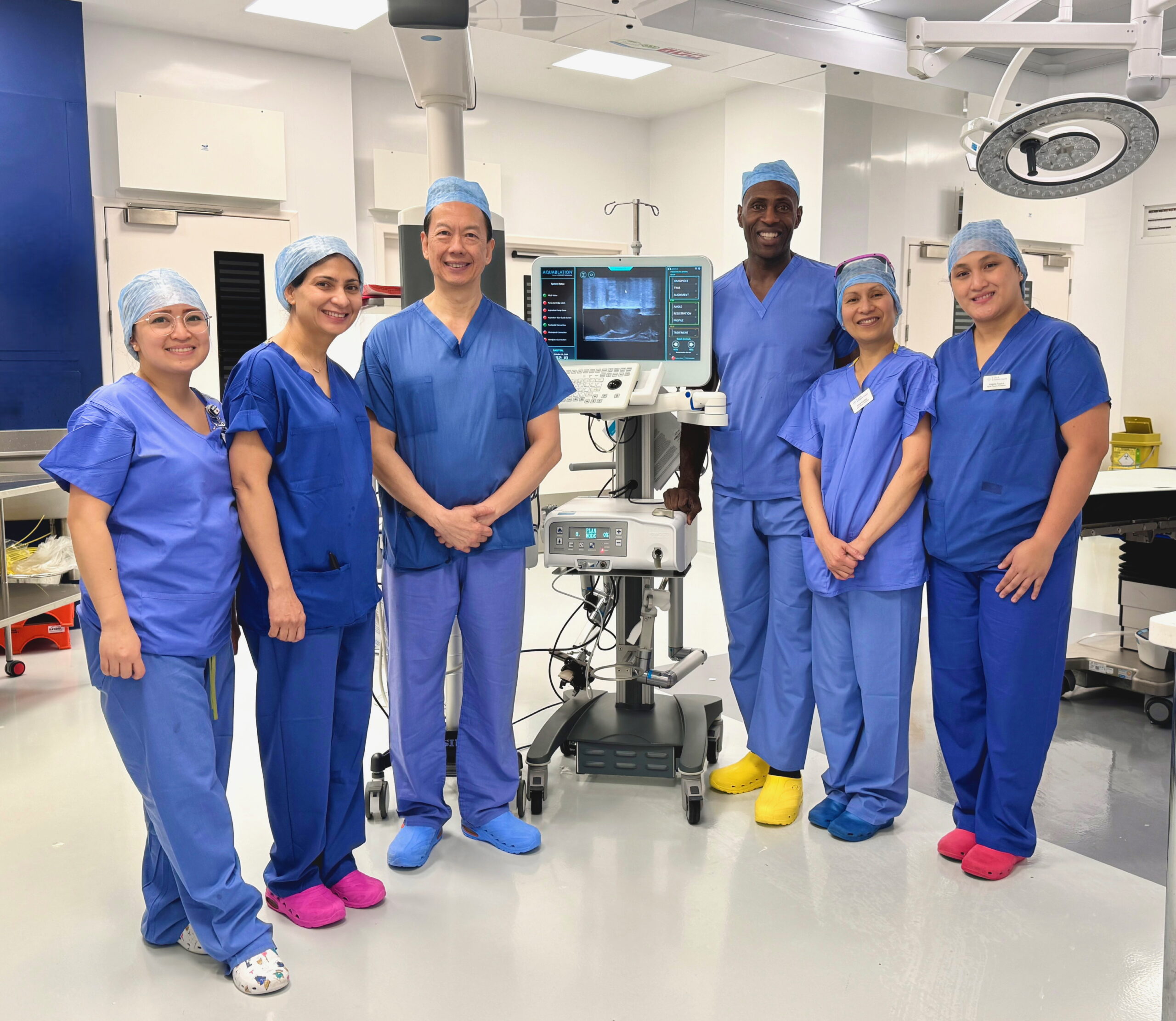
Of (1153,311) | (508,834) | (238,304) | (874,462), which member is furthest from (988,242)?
(1153,311)

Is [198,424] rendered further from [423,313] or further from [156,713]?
[423,313]

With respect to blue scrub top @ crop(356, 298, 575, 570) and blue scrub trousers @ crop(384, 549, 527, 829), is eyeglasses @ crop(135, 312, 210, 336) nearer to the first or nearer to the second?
blue scrub top @ crop(356, 298, 575, 570)

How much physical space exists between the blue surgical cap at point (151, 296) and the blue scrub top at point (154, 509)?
11 cm

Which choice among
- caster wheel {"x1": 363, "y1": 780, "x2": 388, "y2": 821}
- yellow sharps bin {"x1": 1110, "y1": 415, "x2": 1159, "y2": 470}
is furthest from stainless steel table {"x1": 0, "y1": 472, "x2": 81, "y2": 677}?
yellow sharps bin {"x1": 1110, "y1": 415, "x2": 1159, "y2": 470}

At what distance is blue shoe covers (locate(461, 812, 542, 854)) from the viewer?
240cm

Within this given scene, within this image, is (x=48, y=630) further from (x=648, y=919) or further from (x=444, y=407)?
(x=648, y=919)

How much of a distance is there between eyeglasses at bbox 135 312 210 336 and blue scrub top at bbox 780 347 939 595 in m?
1.46

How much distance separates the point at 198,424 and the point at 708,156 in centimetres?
522

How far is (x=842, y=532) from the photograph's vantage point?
7.89 ft

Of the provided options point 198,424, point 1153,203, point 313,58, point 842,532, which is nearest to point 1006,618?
point 842,532

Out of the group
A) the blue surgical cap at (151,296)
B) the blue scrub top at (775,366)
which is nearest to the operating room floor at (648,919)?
the blue scrub top at (775,366)

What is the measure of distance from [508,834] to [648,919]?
452 mm

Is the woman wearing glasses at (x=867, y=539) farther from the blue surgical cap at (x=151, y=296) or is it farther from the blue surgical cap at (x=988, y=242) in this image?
the blue surgical cap at (x=151, y=296)

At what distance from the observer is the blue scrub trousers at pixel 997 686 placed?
2189 millimetres
